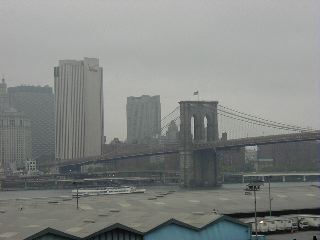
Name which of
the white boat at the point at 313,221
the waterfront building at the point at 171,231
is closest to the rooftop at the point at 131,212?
the waterfront building at the point at 171,231

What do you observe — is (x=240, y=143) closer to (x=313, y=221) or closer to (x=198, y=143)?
(x=198, y=143)

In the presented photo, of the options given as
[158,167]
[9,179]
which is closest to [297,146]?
[158,167]

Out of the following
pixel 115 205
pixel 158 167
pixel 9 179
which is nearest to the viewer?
pixel 115 205

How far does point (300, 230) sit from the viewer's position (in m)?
44.6

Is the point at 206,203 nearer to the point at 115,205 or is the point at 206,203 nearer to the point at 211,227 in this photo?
the point at 115,205

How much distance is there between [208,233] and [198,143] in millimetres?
82389

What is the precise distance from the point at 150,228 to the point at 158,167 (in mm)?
145796

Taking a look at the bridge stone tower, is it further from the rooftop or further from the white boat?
the white boat

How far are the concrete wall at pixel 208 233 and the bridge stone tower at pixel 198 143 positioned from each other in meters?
76.4

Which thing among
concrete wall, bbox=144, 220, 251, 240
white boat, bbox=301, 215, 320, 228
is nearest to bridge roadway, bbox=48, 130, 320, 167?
white boat, bbox=301, 215, 320, 228

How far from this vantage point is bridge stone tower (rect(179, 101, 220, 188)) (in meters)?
116

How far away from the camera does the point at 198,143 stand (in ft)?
388

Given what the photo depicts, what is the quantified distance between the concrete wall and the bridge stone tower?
76.4m

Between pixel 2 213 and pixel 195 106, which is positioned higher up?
pixel 195 106
